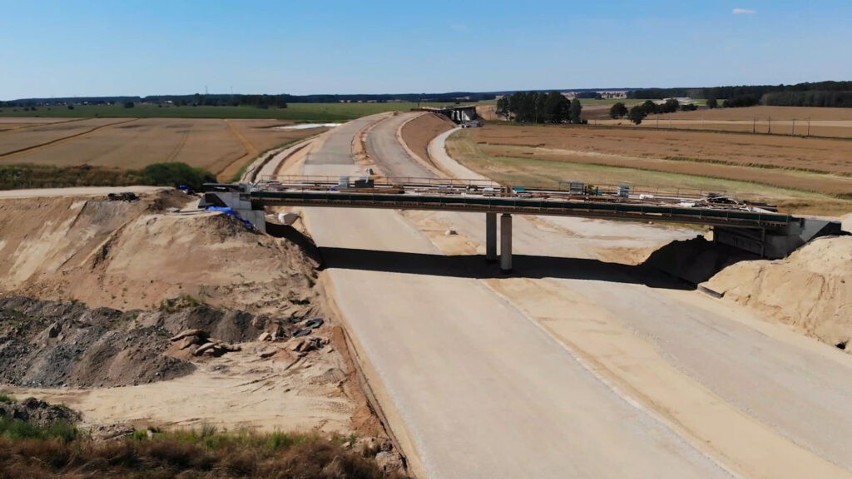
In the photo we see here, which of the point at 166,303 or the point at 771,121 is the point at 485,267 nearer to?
the point at 166,303

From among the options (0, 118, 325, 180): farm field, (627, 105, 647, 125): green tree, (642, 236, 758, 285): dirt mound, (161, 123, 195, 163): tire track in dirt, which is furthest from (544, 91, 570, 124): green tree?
(642, 236, 758, 285): dirt mound

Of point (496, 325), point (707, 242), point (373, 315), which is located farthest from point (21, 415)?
point (707, 242)

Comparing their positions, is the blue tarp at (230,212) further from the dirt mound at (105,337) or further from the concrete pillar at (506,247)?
the concrete pillar at (506,247)

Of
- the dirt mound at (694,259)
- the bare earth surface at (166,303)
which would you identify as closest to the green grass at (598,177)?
the dirt mound at (694,259)

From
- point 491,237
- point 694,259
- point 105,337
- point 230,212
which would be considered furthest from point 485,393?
point 230,212

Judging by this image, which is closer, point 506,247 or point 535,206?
point 535,206

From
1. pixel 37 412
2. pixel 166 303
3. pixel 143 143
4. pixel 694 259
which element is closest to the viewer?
pixel 37 412

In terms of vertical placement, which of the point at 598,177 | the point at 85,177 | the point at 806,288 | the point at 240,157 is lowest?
the point at 806,288
